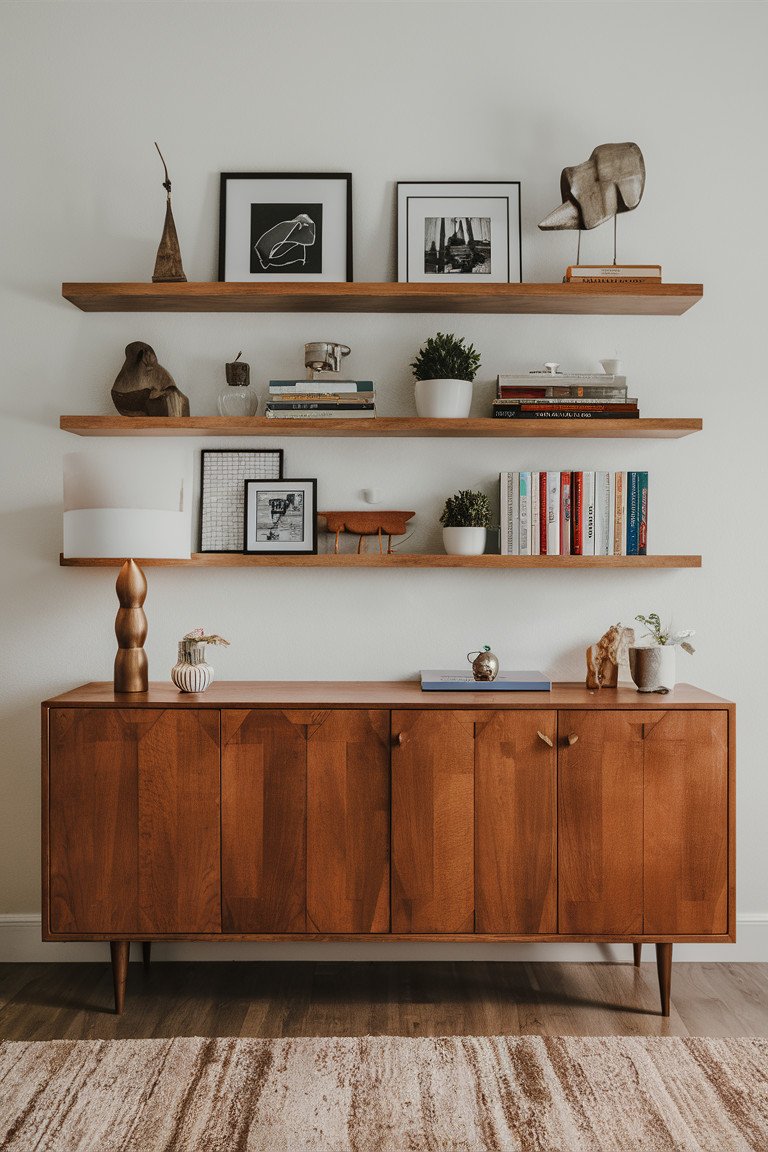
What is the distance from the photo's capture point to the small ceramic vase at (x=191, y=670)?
2436mm

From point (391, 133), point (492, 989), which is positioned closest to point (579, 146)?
point (391, 133)

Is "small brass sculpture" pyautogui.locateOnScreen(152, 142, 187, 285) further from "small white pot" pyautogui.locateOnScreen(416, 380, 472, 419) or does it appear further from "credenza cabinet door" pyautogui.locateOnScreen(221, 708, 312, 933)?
"credenza cabinet door" pyautogui.locateOnScreen(221, 708, 312, 933)

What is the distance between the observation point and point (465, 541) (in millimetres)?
2564

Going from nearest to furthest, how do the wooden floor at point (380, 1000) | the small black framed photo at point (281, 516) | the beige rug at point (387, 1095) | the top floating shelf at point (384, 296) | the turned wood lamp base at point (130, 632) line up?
1. the beige rug at point (387, 1095)
2. the wooden floor at point (380, 1000)
3. the turned wood lamp base at point (130, 632)
4. the top floating shelf at point (384, 296)
5. the small black framed photo at point (281, 516)

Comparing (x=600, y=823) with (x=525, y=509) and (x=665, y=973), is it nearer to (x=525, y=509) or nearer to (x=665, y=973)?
(x=665, y=973)

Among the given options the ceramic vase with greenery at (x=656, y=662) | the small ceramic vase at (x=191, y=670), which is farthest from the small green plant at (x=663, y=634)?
the small ceramic vase at (x=191, y=670)

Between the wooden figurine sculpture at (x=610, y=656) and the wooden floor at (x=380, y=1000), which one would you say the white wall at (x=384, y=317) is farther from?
the wooden floor at (x=380, y=1000)

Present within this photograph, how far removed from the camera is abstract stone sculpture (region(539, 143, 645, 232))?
2.55m

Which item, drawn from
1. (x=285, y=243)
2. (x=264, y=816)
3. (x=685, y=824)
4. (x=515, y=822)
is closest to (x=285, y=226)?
(x=285, y=243)

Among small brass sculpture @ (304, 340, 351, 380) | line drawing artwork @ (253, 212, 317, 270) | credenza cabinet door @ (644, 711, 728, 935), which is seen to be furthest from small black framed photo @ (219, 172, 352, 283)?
credenza cabinet door @ (644, 711, 728, 935)

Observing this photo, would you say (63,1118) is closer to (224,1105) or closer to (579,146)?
(224,1105)

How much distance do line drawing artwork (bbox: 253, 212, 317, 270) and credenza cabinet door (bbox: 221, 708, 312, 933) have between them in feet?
4.56

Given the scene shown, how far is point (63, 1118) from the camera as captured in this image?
74.3 inches

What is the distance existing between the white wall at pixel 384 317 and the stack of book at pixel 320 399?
0.18m
